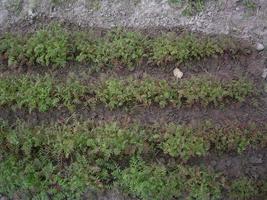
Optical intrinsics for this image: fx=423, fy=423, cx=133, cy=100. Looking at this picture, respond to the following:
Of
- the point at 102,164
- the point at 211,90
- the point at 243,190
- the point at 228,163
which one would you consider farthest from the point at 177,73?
the point at 243,190

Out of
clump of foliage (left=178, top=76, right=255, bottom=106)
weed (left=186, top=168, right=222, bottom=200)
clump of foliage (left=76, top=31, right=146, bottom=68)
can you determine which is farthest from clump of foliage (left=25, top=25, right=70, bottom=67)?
weed (left=186, top=168, right=222, bottom=200)

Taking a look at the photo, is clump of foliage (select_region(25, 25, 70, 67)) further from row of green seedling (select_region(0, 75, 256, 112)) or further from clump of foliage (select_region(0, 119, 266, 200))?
clump of foliage (select_region(0, 119, 266, 200))

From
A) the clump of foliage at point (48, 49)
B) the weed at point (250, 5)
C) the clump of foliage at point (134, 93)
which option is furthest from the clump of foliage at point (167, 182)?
the weed at point (250, 5)

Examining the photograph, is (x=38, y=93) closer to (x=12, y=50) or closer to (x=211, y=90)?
(x=12, y=50)

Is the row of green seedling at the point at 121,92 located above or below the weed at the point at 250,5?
below

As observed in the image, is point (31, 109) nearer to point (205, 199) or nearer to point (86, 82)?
point (86, 82)

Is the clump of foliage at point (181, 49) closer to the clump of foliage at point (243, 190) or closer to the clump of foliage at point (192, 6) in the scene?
the clump of foliage at point (192, 6)
